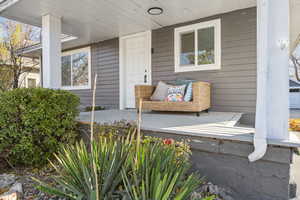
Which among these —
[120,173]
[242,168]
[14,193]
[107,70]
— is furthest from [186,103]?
[107,70]

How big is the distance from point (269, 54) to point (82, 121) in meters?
2.70

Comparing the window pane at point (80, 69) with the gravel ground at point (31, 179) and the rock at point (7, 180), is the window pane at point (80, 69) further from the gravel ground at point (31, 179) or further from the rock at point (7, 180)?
the rock at point (7, 180)

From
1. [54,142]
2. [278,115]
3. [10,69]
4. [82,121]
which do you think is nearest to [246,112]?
[278,115]

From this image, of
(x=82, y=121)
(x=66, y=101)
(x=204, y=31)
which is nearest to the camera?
(x=66, y=101)

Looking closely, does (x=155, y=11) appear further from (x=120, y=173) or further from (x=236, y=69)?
(x=120, y=173)

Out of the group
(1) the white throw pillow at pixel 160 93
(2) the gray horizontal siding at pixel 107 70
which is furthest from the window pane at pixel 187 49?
(2) the gray horizontal siding at pixel 107 70

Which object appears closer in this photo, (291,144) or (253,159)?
(291,144)

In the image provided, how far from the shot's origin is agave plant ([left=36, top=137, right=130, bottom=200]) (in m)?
1.29

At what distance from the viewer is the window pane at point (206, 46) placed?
4180 mm

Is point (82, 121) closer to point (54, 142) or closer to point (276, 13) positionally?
point (54, 142)

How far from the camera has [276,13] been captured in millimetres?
1595

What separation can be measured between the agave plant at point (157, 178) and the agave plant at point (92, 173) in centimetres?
12

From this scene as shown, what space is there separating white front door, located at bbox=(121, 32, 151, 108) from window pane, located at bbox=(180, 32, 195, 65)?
96cm

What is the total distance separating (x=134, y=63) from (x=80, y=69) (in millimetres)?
2479
